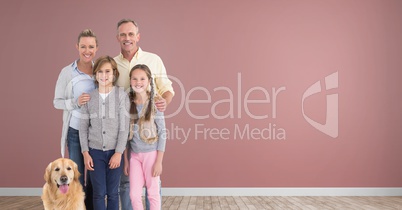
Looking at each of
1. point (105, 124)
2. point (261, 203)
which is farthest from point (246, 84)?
point (105, 124)

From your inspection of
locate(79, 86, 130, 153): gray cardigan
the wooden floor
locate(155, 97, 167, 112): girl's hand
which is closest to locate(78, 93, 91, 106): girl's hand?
locate(79, 86, 130, 153): gray cardigan

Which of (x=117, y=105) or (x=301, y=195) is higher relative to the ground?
(x=117, y=105)

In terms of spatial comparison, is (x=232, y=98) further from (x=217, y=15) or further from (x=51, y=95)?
(x=51, y=95)

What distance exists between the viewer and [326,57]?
505 cm

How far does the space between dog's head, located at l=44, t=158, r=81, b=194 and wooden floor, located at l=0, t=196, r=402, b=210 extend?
5.66 feet

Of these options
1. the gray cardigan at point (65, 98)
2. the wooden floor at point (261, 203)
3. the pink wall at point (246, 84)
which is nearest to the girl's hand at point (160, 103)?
the gray cardigan at point (65, 98)

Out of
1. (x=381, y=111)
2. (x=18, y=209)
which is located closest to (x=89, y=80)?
(x=18, y=209)

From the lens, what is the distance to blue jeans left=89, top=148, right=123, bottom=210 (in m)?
2.63

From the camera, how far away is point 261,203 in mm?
4480

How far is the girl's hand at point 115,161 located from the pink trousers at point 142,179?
5.2 inches

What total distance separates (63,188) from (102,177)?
222 millimetres

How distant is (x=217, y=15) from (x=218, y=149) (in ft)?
4.85

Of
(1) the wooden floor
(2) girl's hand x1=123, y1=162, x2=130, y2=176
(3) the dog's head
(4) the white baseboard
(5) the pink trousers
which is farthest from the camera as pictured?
(4) the white baseboard

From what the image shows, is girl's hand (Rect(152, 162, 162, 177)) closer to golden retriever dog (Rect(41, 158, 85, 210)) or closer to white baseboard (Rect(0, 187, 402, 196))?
golden retriever dog (Rect(41, 158, 85, 210))
